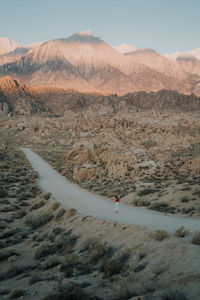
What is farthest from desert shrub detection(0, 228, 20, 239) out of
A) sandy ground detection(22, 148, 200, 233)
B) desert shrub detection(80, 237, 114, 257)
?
desert shrub detection(80, 237, 114, 257)

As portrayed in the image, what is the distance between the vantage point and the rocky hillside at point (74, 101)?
500ft

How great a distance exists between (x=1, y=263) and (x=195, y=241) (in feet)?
28.4

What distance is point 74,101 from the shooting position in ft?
580

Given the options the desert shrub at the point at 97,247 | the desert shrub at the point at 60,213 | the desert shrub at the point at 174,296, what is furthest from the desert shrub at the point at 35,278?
the desert shrub at the point at 60,213

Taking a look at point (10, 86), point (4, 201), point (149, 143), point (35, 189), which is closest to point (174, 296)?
point (4, 201)

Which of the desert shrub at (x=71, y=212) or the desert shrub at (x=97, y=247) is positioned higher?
the desert shrub at (x=97, y=247)

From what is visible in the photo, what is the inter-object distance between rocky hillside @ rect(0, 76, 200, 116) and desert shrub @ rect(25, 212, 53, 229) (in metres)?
127

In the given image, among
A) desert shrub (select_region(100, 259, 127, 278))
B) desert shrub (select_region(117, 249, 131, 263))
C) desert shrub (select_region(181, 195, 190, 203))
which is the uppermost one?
desert shrub (select_region(100, 259, 127, 278))

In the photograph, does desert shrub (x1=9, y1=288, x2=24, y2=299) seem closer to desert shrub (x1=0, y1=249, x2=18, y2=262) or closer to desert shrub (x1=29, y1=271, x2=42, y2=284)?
desert shrub (x1=29, y1=271, x2=42, y2=284)

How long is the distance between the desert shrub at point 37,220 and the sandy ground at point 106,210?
191cm

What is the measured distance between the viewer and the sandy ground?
12.4 m

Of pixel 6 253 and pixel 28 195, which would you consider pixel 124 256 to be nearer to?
pixel 6 253

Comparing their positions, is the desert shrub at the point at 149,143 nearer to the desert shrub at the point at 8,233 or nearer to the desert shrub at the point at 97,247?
the desert shrub at the point at 8,233

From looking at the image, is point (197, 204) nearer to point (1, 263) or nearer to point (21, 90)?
Answer: point (1, 263)
